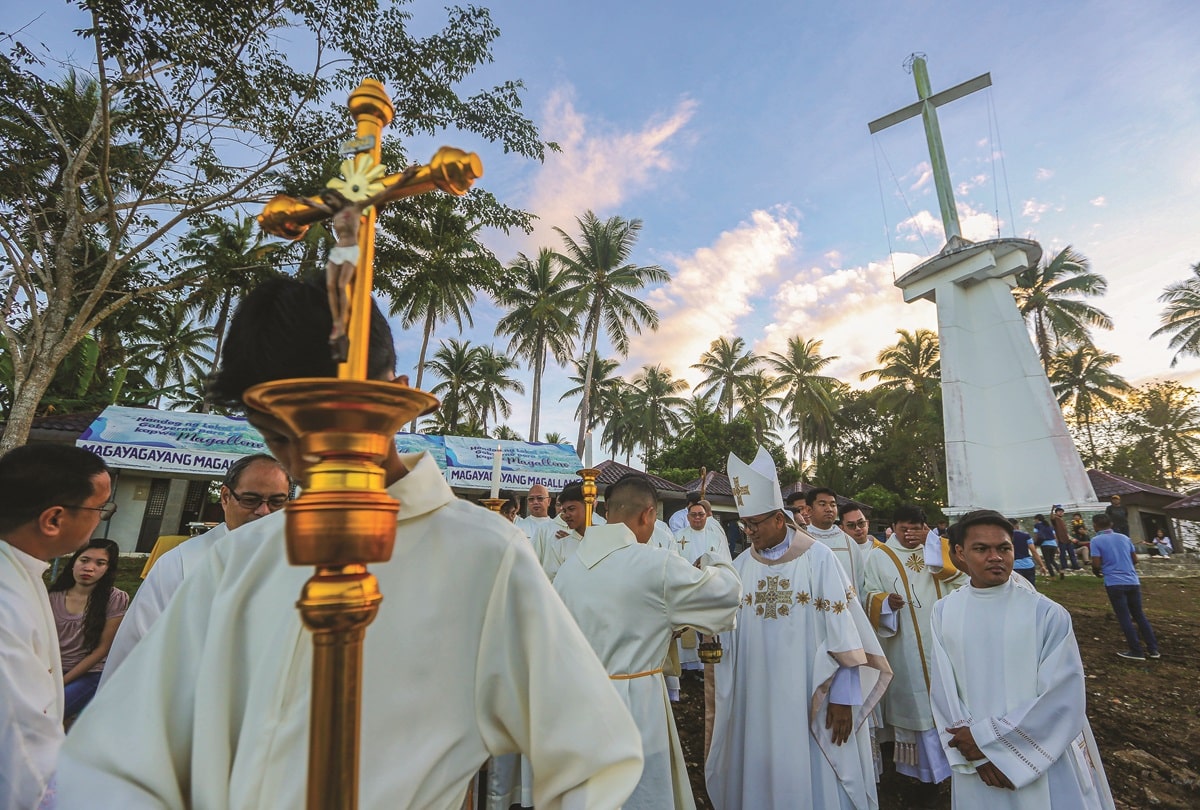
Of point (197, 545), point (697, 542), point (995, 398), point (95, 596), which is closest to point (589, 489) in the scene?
point (197, 545)

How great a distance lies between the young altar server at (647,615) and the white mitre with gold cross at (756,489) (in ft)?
2.94

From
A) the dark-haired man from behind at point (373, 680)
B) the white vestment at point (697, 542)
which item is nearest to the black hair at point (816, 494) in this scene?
the white vestment at point (697, 542)

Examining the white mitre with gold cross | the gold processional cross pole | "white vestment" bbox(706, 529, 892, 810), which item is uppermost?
the white mitre with gold cross

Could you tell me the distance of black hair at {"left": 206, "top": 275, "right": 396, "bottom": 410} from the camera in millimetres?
963

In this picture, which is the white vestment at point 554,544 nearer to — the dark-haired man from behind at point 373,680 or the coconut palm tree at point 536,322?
the dark-haired man from behind at point 373,680

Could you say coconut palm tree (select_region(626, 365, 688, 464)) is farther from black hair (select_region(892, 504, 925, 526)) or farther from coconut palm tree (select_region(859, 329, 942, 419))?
black hair (select_region(892, 504, 925, 526))

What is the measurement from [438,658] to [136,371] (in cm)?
3069

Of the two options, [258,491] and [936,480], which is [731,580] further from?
[936,480]

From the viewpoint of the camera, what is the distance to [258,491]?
300cm

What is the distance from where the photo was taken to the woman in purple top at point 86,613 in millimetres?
3871

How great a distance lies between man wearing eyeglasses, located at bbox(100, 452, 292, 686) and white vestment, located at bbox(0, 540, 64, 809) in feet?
1.51

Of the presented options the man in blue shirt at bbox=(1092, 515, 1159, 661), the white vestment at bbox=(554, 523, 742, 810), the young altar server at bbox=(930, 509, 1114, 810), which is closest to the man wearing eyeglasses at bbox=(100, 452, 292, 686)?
the white vestment at bbox=(554, 523, 742, 810)

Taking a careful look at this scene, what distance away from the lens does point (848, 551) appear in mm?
6125

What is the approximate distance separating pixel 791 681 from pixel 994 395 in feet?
67.4
